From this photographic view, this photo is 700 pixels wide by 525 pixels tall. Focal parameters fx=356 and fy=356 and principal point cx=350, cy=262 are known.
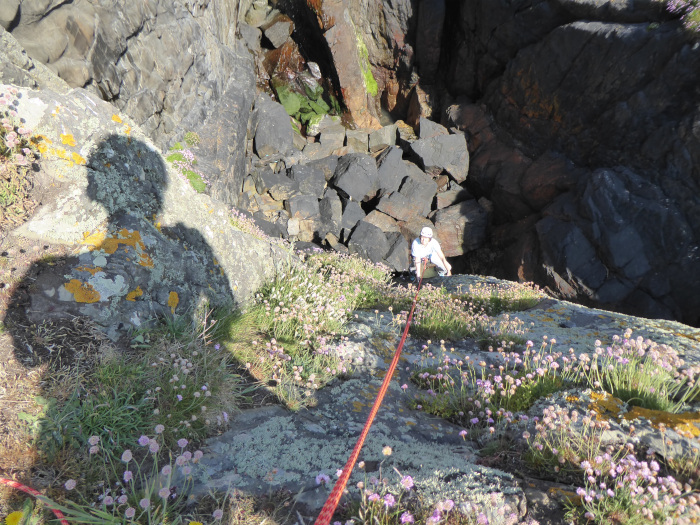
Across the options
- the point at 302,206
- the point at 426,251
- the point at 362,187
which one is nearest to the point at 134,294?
the point at 426,251

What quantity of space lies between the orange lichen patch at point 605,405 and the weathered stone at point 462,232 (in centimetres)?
1866

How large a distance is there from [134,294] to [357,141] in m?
22.7

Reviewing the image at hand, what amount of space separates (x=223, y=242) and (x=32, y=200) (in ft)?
6.43

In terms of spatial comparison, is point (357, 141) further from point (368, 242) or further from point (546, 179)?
point (546, 179)

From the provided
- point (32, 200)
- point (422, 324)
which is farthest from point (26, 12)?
point (422, 324)

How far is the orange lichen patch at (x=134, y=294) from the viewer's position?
3.25 metres

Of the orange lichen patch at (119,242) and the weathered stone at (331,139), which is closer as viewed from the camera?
the orange lichen patch at (119,242)

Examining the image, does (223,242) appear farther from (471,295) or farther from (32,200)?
(471,295)

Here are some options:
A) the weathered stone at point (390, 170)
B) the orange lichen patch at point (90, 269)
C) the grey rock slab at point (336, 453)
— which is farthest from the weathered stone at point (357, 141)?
the grey rock slab at point (336, 453)

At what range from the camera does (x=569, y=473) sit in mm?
2217

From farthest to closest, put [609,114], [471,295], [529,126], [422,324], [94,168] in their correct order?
1. [529,126]
2. [609,114]
3. [471,295]
4. [422,324]
5. [94,168]

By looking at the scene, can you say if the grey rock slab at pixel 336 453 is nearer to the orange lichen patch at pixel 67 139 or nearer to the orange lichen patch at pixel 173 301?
the orange lichen patch at pixel 173 301

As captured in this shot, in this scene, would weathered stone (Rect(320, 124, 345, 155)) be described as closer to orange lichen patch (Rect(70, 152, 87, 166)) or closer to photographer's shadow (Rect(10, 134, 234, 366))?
photographer's shadow (Rect(10, 134, 234, 366))

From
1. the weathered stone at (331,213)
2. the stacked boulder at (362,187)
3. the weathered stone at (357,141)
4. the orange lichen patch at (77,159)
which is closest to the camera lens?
the orange lichen patch at (77,159)
